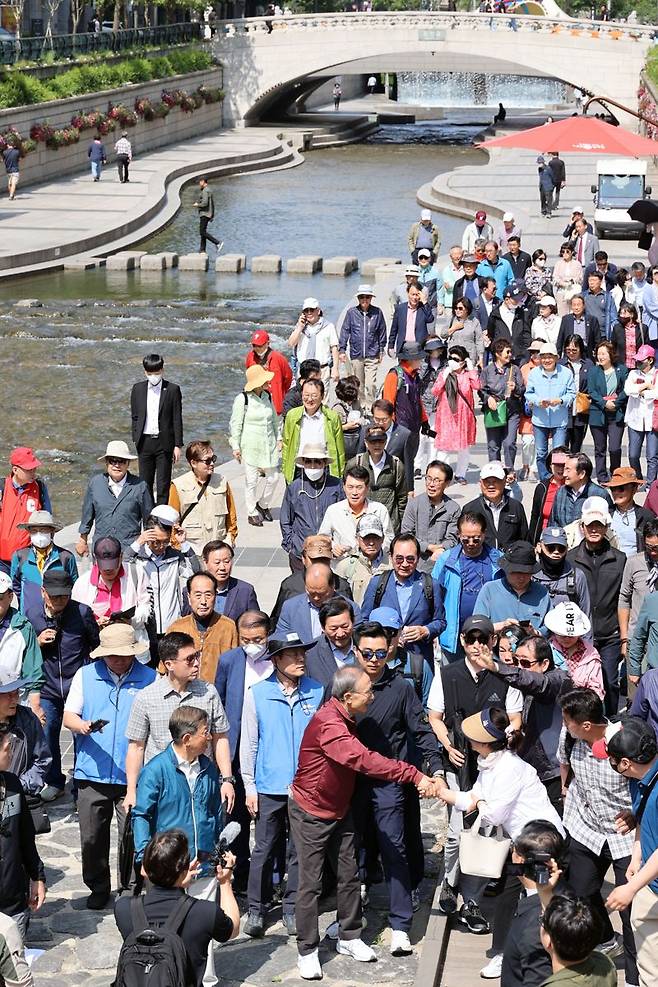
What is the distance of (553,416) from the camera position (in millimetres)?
14789

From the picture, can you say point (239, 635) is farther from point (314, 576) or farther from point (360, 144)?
point (360, 144)

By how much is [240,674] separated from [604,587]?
2.91m

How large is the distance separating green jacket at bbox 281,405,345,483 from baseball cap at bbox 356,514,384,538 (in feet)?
8.60

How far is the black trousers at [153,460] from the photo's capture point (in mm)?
14633

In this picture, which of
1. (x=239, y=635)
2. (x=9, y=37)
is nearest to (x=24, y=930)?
(x=239, y=635)

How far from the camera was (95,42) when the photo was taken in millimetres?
54906

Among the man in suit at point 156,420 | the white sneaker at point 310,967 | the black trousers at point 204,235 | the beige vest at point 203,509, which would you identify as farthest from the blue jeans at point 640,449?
the black trousers at point 204,235

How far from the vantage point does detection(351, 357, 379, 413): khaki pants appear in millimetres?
17750

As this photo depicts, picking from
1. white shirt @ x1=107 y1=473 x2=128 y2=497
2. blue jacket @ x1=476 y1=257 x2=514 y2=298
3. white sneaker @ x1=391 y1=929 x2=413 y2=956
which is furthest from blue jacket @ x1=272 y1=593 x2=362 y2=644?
blue jacket @ x1=476 y1=257 x2=514 y2=298

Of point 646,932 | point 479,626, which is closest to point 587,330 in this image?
point 479,626

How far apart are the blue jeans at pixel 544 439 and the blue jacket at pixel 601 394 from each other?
14.8 inches

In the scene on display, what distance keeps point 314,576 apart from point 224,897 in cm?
266

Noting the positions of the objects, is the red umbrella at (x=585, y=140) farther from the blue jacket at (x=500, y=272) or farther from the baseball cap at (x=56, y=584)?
the baseball cap at (x=56, y=584)

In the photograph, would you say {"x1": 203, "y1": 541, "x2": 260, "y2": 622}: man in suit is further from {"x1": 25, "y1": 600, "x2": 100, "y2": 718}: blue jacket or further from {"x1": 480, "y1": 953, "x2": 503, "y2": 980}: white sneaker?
{"x1": 480, "y1": 953, "x2": 503, "y2": 980}: white sneaker
